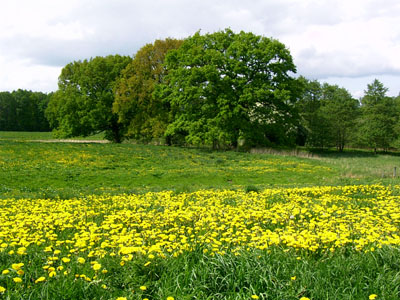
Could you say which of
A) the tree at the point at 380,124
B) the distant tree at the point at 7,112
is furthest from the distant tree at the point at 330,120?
the distant tree at the point at 7,112

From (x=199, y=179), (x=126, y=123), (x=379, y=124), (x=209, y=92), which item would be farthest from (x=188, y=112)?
(x=379, y=124)

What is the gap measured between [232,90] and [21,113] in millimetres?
85384

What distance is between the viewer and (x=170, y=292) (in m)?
3.79

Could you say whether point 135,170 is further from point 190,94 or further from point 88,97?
point 88,97

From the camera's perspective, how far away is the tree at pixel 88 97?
46.8 meters

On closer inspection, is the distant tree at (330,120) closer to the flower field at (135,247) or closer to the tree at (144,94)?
the tree at (144,94)

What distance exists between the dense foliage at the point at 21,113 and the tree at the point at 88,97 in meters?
60.2

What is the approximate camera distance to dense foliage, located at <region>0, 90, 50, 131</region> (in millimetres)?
100812

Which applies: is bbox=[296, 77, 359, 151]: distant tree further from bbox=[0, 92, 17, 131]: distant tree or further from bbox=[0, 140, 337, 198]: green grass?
bbox=[0, 92, 17, 131]: distant tree

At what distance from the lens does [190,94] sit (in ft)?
129

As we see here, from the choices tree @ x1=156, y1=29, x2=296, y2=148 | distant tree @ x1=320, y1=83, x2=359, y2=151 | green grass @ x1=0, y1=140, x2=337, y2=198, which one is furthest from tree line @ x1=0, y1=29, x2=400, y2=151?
distant tree @ x1=320, y1=83, x2=359, y2=151

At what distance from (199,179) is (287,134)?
81.6 feet

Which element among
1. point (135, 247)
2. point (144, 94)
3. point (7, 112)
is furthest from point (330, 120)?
point (7, 112)

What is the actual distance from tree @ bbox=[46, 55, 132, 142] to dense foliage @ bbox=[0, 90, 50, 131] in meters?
60.2
